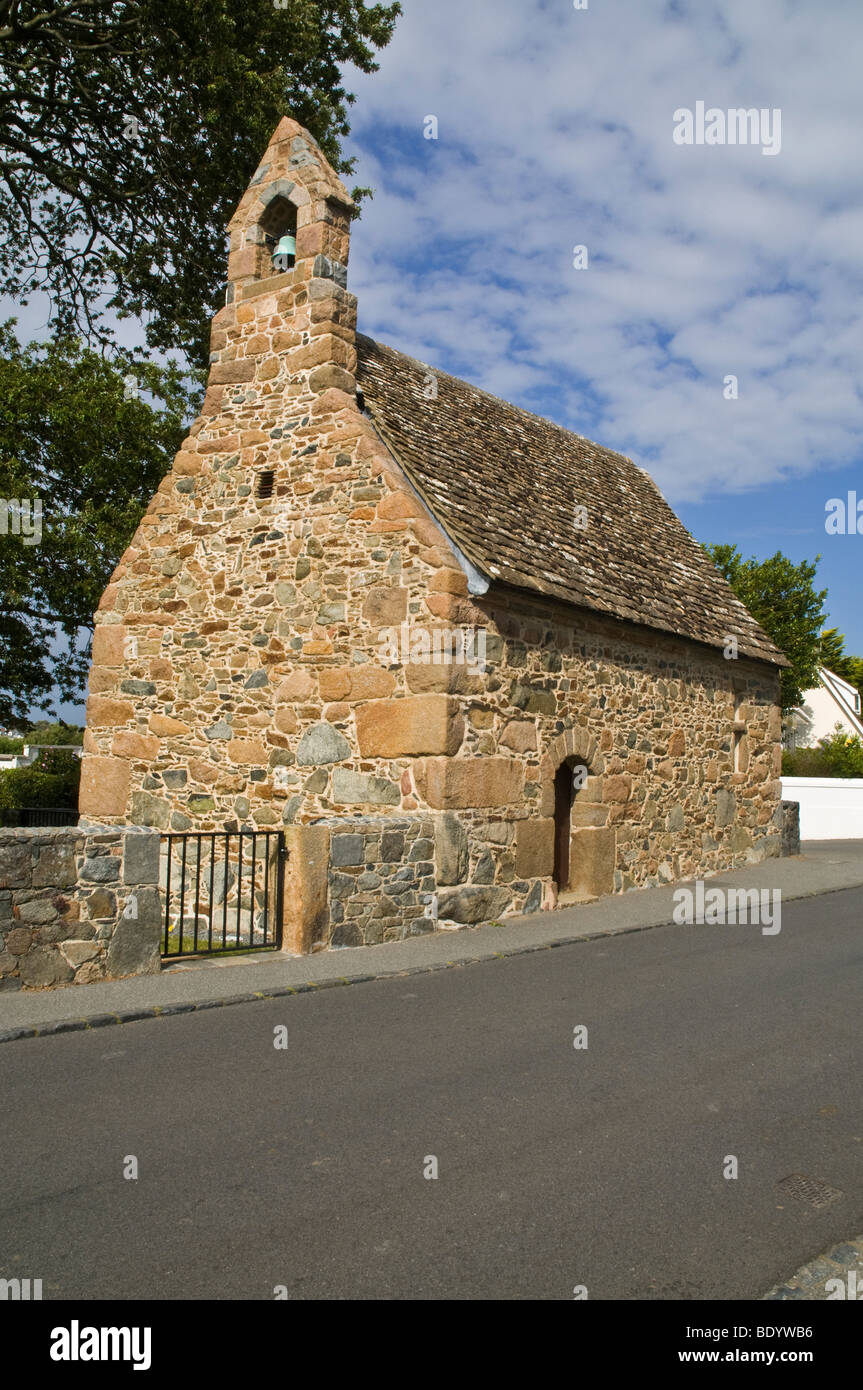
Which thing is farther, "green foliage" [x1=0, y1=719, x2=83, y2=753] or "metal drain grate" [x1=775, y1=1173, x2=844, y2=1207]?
"green foliage" [x1=0, y1=719, x2=83, y2=753]

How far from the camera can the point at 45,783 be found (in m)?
20.8

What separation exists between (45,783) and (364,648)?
36.7 ft

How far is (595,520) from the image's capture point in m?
17.0

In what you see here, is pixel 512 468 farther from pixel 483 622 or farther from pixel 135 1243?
pixel 135 1243

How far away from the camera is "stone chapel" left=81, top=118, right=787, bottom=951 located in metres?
11.6

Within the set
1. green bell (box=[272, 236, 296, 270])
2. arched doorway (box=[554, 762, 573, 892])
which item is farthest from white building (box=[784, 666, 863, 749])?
green bell (box=[272, 236, 296, 270])

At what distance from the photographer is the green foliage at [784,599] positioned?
36.5m

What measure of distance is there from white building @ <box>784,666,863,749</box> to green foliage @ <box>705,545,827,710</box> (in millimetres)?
10704

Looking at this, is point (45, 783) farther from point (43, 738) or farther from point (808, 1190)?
point (43, 738)

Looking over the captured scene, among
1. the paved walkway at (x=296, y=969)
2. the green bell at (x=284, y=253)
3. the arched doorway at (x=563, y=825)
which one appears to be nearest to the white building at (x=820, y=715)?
the paved walkway at (x=296, y=969)

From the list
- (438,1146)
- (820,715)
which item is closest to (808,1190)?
(438,1146)

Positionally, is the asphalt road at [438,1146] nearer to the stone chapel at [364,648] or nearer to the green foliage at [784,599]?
the stone chapel at [364,648]

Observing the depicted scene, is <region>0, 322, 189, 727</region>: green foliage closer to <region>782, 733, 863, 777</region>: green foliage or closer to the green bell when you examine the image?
the green bell


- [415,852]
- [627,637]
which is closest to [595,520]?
[627,637]
